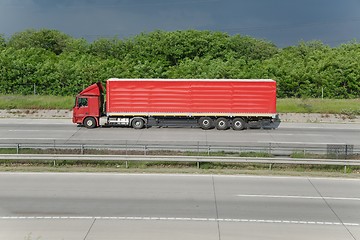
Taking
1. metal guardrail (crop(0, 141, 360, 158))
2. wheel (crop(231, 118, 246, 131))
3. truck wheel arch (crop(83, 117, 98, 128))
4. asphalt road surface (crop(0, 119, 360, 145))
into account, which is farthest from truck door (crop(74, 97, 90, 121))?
wheel (crop(231, 118, 246, 131))

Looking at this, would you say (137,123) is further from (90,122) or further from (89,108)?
(89,108)

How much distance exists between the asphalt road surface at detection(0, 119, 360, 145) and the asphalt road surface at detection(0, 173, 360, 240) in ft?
29.1

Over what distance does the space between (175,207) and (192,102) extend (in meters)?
17.8

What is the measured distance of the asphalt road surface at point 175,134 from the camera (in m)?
29.1

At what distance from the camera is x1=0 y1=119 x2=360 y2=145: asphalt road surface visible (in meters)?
29.1

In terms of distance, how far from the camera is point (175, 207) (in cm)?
1552

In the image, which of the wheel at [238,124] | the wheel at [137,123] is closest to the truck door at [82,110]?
the wheel at [137,123]

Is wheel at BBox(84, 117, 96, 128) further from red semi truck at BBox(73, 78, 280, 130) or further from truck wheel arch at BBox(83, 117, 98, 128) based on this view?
red semi truck at BBox(73, 78, 280, 130)

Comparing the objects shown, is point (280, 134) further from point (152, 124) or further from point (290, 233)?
point (290, 233)

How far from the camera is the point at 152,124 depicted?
110 ft

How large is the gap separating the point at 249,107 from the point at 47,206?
19.9 m

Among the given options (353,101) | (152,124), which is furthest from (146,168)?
(353,101)

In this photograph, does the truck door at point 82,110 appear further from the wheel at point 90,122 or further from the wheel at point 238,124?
the wheel at point 238,124

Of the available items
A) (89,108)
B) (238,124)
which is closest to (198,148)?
(238,124)
